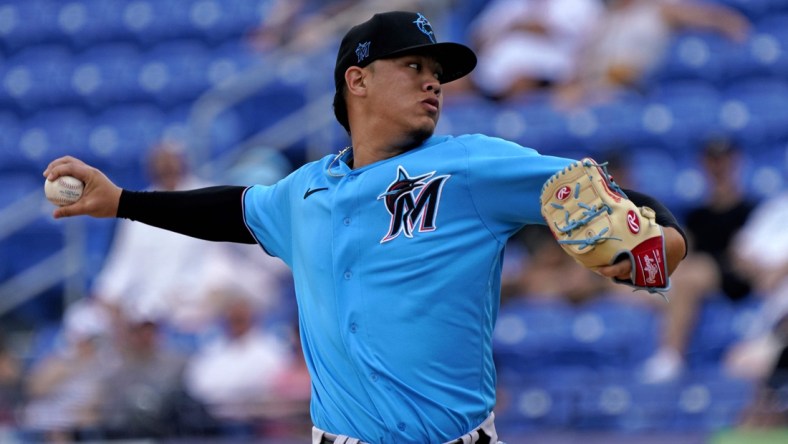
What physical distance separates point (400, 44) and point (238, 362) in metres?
4.37

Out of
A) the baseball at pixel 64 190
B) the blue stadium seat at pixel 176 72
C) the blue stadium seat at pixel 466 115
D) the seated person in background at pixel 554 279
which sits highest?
the blue stadium seat at pixel 176 72

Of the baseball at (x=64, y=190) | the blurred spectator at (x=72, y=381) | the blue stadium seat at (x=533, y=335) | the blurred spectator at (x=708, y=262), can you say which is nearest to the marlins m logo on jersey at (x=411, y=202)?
the baseball at (x=64, y=190)

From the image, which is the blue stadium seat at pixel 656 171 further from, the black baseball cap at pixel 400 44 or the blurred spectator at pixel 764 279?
the black baseball cap at pixel 400 44

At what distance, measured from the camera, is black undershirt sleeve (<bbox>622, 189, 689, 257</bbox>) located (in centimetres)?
302

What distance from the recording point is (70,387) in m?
7.55

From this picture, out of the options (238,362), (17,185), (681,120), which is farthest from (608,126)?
(17,185)

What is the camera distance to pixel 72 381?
7.64 meters

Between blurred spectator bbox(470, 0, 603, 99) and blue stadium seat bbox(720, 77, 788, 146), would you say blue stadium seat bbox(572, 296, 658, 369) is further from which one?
blurred spectator bbox(470, 0, 603, 99)

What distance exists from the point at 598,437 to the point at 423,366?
2.85 meters

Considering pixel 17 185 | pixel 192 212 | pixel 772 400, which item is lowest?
pixel 772 400

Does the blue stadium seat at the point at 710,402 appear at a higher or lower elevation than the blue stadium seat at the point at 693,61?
lower

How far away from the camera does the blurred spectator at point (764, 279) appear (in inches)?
248

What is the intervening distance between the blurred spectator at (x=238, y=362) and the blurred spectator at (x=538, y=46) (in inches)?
100

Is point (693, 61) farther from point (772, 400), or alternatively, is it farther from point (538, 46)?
point (772, 400)
